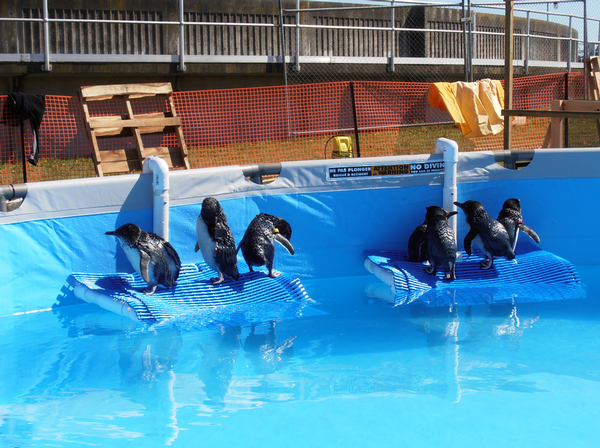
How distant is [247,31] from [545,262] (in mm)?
8682

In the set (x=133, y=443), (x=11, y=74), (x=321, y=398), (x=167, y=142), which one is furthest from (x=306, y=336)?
(x=11, y=74)

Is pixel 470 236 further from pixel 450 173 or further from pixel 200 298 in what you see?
pixel 200 298

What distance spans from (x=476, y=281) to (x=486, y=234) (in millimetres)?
405

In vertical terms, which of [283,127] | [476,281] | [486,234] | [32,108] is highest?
[32,108]

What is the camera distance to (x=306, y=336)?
13.5 feet

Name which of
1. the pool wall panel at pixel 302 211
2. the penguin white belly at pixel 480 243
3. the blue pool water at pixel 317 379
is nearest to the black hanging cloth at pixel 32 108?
the pool wall panel at pixel 302 211

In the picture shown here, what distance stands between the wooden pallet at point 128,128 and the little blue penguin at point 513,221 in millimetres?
3926

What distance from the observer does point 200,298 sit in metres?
4.47

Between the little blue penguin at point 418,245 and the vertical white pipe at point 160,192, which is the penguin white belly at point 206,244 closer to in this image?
the vertical white pipe at point 160,192

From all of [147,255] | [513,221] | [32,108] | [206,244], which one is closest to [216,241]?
[206,244]

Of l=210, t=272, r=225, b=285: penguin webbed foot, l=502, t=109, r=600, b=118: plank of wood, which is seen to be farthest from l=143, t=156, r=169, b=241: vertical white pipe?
l=502, t=109, r=600, b=118: plank of wood

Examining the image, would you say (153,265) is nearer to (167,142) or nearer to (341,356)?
(341,356)

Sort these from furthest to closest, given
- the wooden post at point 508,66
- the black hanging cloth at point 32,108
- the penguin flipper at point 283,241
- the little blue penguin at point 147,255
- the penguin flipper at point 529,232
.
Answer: the black hanging cloth at point 32,108 → the wooden post at point 508,66 → the penguin flipper at point 529,232 → the penguin flipper at point 283,241 → the little blue penguin at point 147,255

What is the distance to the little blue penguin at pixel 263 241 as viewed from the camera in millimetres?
4738
